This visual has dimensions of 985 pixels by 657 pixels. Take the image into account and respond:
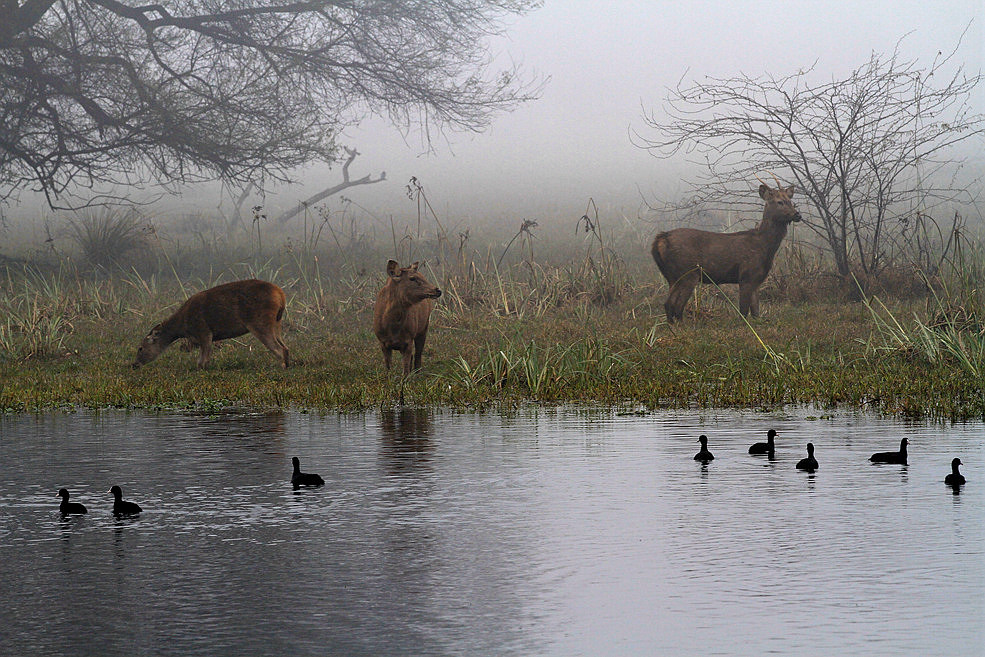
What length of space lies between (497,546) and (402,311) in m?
8.87

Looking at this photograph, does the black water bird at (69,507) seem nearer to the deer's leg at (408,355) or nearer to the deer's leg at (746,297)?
the deer's leg at (408,355)

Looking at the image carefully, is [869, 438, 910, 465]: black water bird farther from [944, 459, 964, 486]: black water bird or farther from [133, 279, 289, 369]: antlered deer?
[133, 279, 289, 369]: antlered deer

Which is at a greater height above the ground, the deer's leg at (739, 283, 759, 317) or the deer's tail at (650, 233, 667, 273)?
the deer's tail at (650, 233, 667, 273)

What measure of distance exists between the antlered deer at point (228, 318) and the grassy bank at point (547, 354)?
0.94 ft

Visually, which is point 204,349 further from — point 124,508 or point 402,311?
point 124,508

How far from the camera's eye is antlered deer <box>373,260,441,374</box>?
15852 millimetres

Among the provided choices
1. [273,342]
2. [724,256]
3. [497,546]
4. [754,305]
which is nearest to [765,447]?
[497,546]

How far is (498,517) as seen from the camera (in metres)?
7.93

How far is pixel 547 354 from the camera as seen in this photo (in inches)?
589

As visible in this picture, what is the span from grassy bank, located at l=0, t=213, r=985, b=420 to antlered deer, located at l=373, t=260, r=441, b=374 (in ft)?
1.39

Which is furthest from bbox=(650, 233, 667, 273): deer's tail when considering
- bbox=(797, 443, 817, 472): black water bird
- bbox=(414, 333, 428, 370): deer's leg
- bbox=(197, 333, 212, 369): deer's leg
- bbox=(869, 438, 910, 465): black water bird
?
bbox=(797, 443, 817, 472): black water bird

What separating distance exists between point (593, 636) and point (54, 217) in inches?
1905

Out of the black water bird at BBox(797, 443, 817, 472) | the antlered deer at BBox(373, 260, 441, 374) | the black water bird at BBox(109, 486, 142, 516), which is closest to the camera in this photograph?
the black water bird at BBox(109, 486, 142, 516)

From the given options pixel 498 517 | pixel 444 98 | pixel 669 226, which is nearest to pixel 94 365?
pixel 498 517
